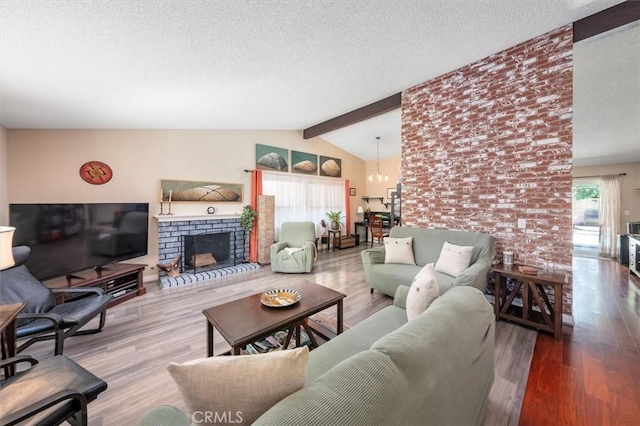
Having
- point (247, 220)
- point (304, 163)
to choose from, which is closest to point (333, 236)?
point (304, 163)

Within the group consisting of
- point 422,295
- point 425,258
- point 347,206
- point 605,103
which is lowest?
point 425,258

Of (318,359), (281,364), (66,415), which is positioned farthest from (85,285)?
(281,364)

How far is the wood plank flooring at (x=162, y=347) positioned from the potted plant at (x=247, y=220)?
1.38 m

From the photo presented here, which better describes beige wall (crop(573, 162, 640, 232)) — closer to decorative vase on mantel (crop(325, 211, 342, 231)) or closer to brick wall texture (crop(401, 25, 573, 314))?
brick wall texture (crop(401, 25, 573, 314))

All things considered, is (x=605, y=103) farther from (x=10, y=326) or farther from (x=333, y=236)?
(x=10, y=326)

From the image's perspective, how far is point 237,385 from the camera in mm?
684

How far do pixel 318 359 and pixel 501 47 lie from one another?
3.80m

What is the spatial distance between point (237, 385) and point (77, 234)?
3418 millimetres

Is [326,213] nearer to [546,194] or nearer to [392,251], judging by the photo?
[392,251]

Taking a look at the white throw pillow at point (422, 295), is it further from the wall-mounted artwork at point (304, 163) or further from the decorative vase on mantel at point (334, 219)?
the decorative vase on mantel at point (334, 219)

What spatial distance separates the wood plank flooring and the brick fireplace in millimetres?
458

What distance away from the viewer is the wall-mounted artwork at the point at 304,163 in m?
5.97

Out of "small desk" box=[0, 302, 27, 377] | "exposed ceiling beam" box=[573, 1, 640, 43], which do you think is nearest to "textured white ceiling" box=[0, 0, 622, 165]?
"exposed ceiling beam" box=[573, 1, 640, 43]

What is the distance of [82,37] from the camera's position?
1.69 m
